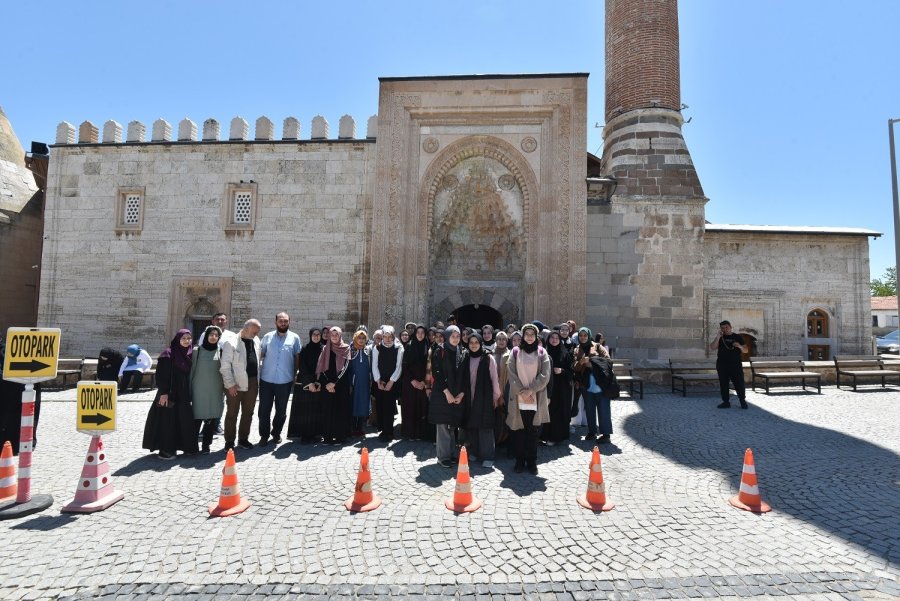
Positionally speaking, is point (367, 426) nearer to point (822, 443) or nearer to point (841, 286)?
point (822, 443)

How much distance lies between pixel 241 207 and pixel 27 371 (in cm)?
961

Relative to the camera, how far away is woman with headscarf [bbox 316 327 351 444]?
617cm

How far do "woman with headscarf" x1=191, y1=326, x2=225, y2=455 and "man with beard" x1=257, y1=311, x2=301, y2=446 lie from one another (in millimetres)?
554

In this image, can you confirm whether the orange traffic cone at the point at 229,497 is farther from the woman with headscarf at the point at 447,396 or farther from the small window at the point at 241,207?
the small window at the point at 241,207

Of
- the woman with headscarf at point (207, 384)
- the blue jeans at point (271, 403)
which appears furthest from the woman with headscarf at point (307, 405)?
the woman with headscarf at point (207, 384)

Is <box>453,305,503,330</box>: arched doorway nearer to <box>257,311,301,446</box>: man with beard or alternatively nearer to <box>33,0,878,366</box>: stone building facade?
<box>33,0,878,366</box>: stone building facade

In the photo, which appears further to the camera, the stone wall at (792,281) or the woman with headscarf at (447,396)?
the stone wall at (792,281)

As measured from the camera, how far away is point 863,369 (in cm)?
1123

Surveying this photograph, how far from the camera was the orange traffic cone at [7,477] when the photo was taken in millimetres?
4016

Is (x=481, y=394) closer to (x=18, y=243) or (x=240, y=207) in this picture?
(x=240, y=207)

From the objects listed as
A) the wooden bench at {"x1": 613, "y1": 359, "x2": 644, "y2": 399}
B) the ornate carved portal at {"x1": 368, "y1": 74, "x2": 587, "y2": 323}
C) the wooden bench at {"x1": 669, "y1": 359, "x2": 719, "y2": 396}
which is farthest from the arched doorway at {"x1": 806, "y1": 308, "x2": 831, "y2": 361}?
the ornate carved portal at {"x1": 368, "y1": 74, "x2": 587, "y2": 323}

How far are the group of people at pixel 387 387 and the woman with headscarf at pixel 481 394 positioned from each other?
0.01 metres

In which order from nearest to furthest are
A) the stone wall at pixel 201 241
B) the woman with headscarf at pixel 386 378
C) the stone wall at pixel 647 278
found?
1. the woman with headscarf at pixel 386 378
2. the stone wall at pixel 647 278
3. the stone wall at pixel 201 241

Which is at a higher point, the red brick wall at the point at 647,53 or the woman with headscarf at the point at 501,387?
the red brick wall at the point at 647,53
